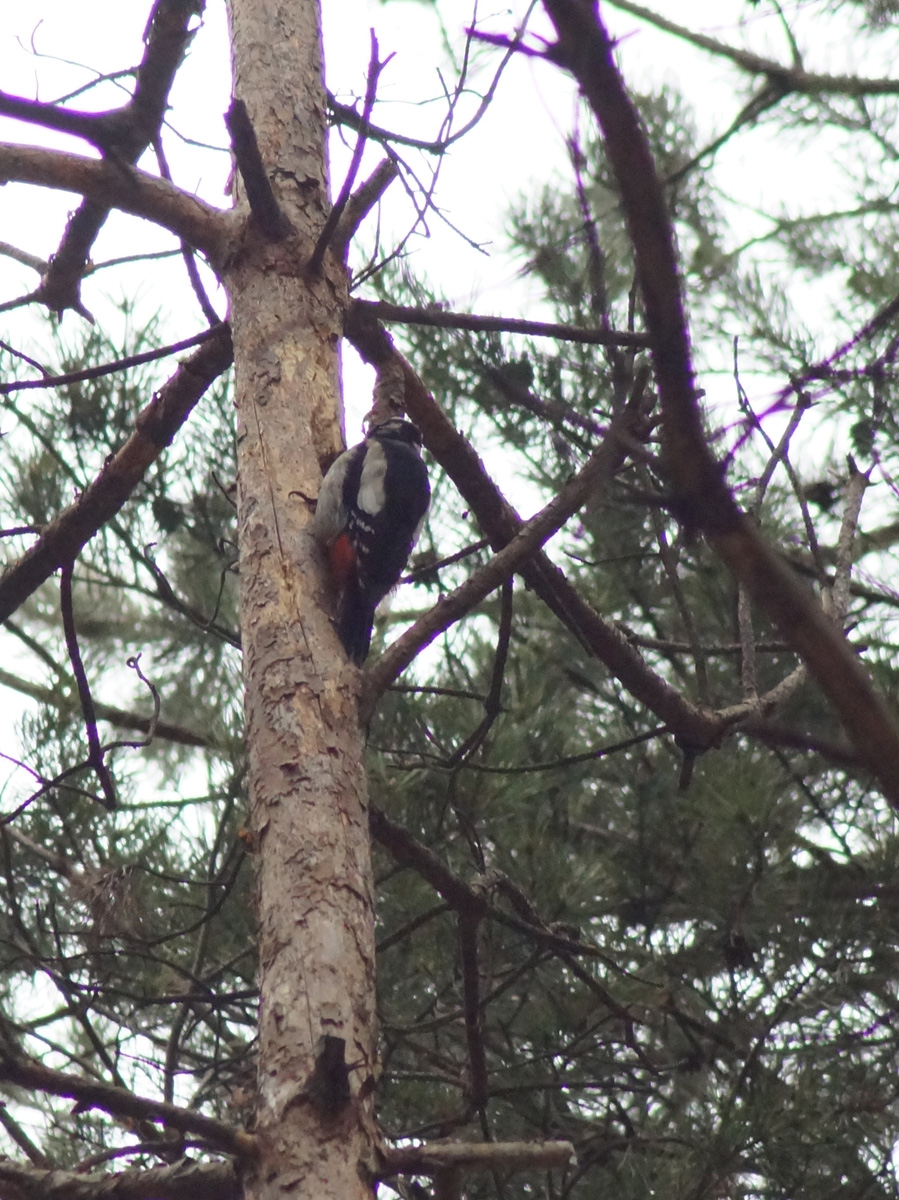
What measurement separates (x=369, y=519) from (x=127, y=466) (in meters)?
0.45

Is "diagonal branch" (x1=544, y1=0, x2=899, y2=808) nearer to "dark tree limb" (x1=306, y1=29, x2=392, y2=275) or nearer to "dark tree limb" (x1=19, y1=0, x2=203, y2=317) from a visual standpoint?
"dark tree limb" (x1=306, y1=29, x2=392, y2=275)

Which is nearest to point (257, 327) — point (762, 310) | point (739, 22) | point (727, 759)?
point (739, 22)

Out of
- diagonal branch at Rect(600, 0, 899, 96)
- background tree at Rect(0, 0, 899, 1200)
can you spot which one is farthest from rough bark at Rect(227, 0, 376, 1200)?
diagonal branch at Rect(600, 0, 899, 96)

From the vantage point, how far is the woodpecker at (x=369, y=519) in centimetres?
211

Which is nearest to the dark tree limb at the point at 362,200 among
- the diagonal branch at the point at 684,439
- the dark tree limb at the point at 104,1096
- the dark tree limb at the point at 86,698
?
the dark tree limb at the point at 86,698

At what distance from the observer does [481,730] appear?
6.93 ft

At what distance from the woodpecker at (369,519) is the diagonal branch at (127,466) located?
0.99ft

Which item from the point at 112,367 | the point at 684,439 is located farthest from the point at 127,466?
the point at 684,439

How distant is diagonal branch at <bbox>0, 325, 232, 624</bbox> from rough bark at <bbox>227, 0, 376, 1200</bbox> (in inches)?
5.7

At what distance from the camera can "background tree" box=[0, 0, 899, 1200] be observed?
4.68ft

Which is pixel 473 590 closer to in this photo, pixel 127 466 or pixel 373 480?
pixel 127 466

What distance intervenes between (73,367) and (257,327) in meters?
1.30

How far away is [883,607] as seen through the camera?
11.2 feet

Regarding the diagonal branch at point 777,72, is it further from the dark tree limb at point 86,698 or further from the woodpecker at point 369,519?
the dark tree limb at point 86,698
